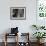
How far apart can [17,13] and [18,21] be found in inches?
15.6

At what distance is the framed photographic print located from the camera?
7.43 m

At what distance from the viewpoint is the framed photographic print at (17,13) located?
292 inches

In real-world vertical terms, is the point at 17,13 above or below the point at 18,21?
above

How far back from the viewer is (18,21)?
747cm

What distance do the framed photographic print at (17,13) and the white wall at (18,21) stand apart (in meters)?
0.15

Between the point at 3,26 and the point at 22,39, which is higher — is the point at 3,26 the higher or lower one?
the higher one

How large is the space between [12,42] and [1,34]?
67 centimetres

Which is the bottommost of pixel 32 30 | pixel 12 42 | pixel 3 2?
pixel 12 42

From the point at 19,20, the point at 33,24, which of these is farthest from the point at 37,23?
the point at 19,20

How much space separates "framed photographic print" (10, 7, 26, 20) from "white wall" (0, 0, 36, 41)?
0.48ft

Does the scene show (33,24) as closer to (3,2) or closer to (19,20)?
(19,20)

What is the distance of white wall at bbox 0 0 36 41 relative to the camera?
741cm

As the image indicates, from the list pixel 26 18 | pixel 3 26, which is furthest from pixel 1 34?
pixel 26 18

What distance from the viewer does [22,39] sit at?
7582 millimetres
